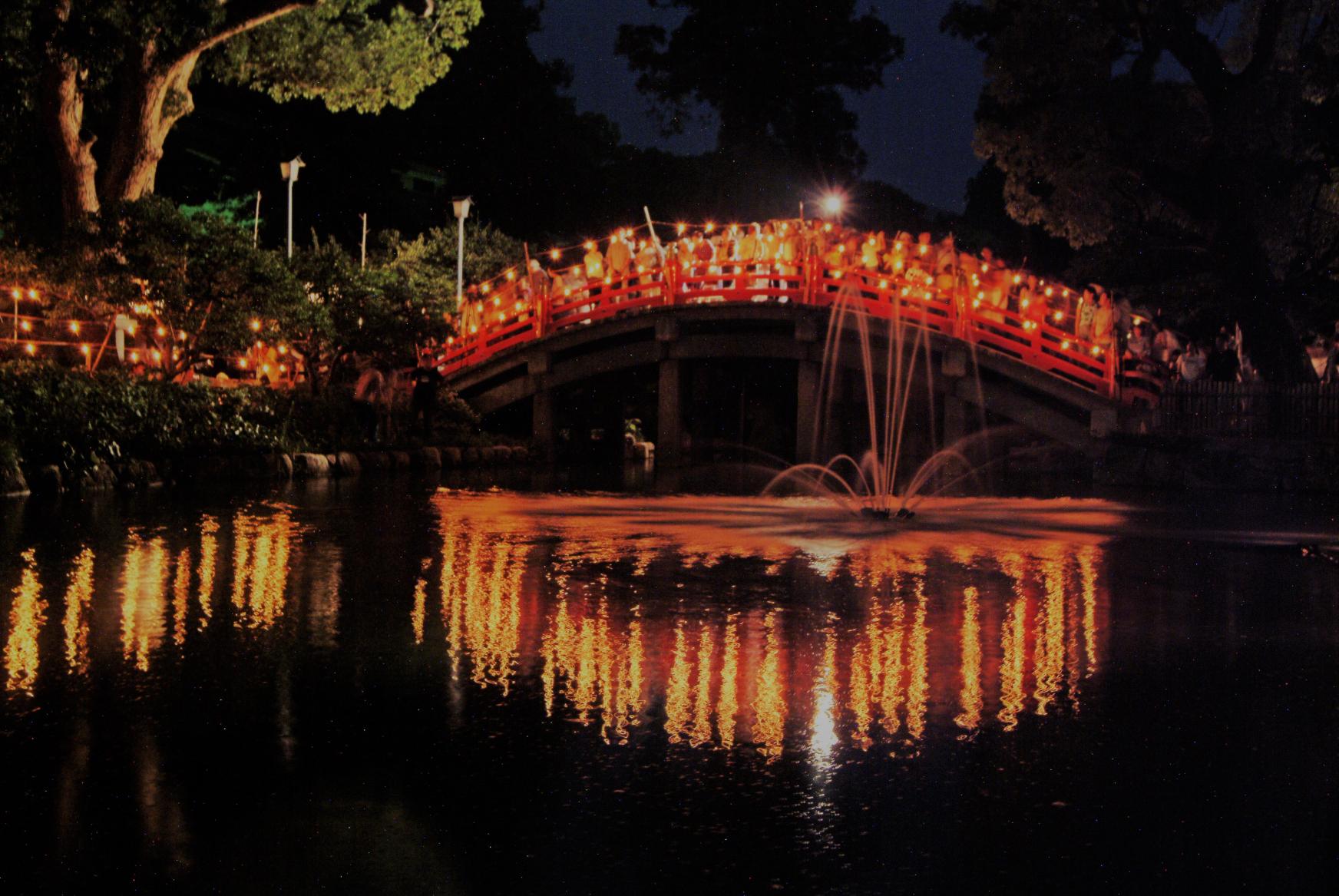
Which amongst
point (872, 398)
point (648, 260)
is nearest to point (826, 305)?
point (872, 398)

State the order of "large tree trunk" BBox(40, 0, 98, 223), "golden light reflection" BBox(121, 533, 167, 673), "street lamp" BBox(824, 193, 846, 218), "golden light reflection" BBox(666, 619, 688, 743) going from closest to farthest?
"golden light reflection" BBox(666, 619, 688, 743), "golden light reflection" BBox(121, 533, 167, 673), "large tree trunk" BBox(40, 0, 98, 223), "street lamp" BBox(824, 193, 846, 218)

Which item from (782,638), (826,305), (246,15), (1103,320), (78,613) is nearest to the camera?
(782,638)

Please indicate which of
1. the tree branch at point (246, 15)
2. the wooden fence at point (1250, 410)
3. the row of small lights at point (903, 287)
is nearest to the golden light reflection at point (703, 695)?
the wooden fence at point (1250, 410)

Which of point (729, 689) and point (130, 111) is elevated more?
point (130, 111)

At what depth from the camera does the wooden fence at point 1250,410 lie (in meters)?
26.2

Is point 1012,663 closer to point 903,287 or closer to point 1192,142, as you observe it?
point 903,287

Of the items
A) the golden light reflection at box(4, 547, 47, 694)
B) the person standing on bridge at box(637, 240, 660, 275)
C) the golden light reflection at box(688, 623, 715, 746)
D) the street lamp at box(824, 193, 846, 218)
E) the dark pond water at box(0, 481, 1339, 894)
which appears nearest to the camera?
the dark pond water at box(0, 481, 1339, 894)

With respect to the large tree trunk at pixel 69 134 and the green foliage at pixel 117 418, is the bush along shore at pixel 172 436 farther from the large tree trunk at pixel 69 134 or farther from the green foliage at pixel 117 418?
the large tree trunk at pixel 69 134

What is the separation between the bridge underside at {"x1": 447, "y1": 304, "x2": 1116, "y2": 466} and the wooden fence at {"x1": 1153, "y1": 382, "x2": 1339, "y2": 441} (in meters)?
1.70

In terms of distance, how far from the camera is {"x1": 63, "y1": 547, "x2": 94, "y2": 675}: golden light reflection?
25.7 ft

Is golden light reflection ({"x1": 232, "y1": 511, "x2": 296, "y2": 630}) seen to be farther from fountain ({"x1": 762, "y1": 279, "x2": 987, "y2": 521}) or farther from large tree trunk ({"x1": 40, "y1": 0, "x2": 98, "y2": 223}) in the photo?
large tree trunk ({"x1": 40, "y1": 0, "x2": 98, "y2": 223})

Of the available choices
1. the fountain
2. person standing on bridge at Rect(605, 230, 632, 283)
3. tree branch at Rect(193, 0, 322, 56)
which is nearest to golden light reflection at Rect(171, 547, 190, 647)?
the fountain

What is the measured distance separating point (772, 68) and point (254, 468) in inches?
1352

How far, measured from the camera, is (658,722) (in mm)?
6547
